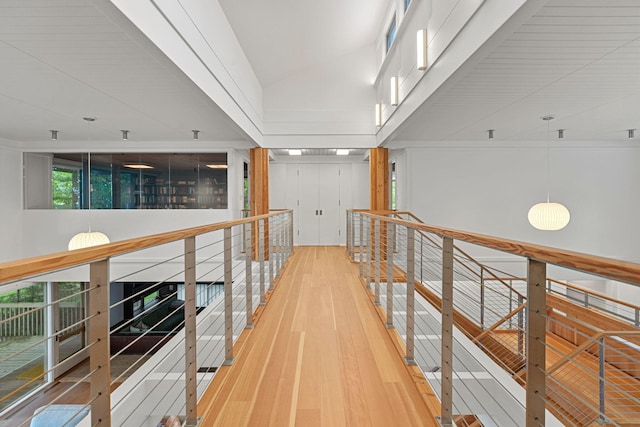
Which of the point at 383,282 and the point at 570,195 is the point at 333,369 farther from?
the point at 570,195

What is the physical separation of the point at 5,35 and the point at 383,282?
383cm

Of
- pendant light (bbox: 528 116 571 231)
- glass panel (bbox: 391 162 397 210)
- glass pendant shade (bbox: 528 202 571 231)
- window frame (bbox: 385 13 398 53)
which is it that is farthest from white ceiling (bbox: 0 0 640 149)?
glass panel (bbox: 391 162 397 210)

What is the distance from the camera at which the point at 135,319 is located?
1.85 meters

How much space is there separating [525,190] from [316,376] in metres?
5.92

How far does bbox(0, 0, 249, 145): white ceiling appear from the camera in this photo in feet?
7.07

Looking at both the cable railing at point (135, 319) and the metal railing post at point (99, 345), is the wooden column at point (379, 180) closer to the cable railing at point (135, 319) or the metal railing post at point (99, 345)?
the cable railing at point (135, 319)

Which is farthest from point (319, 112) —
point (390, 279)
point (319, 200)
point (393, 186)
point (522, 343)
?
point (522, 343)

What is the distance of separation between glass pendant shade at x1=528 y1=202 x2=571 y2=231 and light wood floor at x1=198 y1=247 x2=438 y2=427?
3108 millimetres

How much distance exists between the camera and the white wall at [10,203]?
5.93 metres

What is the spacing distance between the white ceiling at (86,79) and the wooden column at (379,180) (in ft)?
8.22

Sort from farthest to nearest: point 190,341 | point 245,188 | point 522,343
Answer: point 245,188
point 522,343
point 190,341

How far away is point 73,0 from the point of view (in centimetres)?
198

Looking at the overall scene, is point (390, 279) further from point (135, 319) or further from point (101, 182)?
point (101, 182)

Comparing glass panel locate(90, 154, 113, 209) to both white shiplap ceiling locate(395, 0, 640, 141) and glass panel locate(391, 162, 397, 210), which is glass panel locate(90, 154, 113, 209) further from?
glass panel locate(391, 162, 397, 210)
